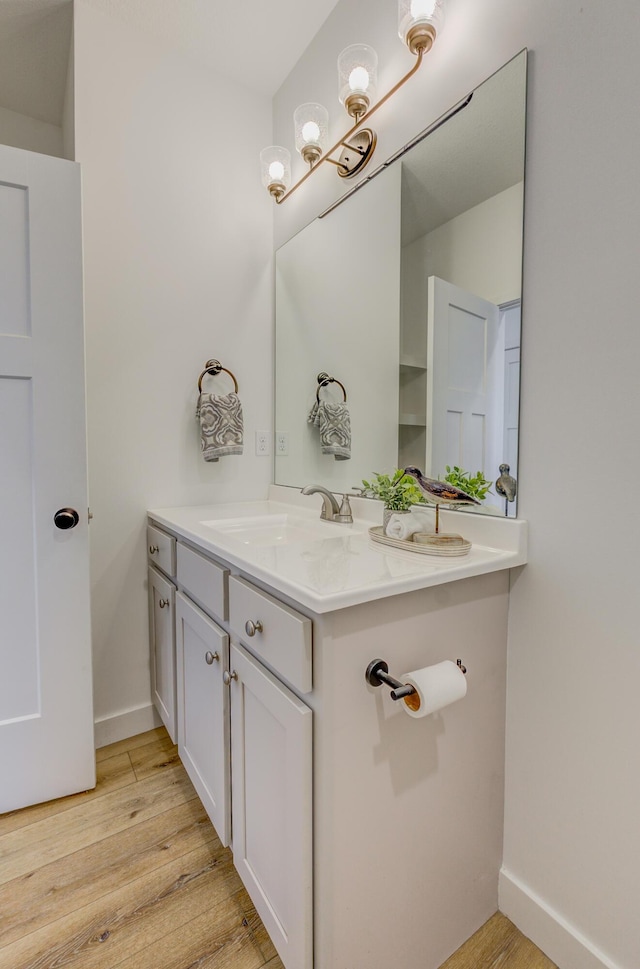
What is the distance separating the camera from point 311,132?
1644mm

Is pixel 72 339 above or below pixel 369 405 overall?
above

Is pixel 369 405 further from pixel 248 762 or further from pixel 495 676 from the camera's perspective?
pixel 248 762

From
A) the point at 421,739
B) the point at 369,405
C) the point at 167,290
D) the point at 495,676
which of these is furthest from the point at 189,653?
the point at 167,290

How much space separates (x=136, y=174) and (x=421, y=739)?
2090 millimetres

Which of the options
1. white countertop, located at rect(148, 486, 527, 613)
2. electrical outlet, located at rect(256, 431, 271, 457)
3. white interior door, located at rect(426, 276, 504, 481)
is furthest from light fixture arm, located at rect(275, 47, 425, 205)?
white countertop, located at rect(148, 486, 527, 613)

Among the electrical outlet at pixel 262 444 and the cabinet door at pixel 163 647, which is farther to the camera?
the electrical outlet at pixel 262 444

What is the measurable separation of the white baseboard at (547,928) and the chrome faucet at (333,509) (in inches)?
39.4

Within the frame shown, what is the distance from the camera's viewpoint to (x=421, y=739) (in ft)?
3.12

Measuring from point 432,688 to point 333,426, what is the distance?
113 cm

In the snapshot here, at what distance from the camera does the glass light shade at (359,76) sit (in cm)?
138

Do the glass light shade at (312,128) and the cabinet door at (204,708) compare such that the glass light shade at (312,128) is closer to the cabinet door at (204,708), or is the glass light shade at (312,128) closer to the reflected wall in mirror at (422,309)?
the reflected wall in mirror at (422,309)

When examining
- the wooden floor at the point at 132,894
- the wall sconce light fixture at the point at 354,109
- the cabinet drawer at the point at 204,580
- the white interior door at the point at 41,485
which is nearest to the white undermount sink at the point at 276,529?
the cabinet drawer at the point at 204,580

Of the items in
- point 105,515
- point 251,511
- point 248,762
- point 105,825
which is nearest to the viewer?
point 248,762

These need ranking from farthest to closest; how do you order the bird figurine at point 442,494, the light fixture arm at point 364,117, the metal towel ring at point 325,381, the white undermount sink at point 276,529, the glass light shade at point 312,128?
the metal towel ring at point 325,381 < the glass light shade at point 312,128 < the white undermount sink at point 276,529 < the light fixture arm at point 364,117 < the bird figurine at point 442,494
